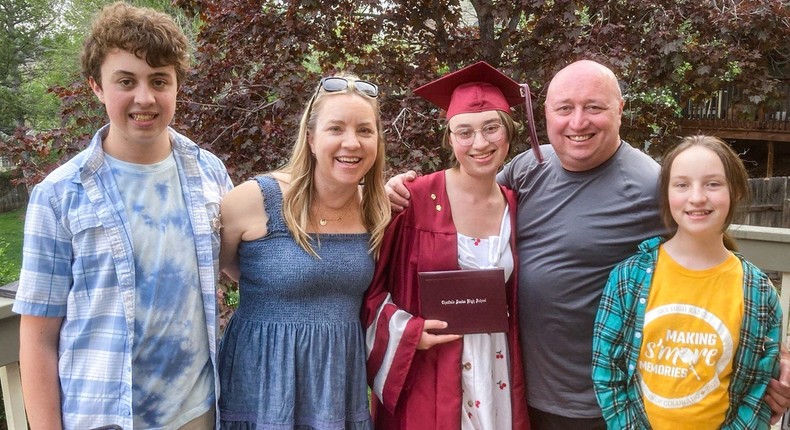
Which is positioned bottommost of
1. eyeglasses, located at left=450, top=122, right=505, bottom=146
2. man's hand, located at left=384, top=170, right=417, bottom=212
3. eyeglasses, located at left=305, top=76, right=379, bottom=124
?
man's hand, located at left=384, top=170, right=417, bottom=212

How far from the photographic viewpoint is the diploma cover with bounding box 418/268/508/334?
2219mm

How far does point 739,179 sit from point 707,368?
0.60 metres

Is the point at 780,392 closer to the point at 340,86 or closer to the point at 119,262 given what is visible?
the point at 340,86

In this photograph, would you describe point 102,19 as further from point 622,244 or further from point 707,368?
point 707,368

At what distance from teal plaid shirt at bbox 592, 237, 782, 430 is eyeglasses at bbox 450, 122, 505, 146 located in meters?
0.62

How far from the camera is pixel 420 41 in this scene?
13.1ft

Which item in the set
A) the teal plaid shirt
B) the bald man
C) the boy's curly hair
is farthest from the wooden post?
the teal plaid shirt

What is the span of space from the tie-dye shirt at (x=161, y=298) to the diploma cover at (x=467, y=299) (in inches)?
30.7

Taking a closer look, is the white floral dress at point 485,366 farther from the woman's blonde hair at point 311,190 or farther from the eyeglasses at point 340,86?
the eyeglasses at point 340,86

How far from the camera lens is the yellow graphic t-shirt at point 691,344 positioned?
198 cm

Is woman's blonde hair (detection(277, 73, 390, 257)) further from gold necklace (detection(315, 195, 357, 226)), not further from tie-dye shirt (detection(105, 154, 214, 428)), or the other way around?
tie-dye shirt (detection(105, 154, 214, 428))

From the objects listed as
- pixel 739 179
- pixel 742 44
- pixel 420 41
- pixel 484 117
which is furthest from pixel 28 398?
pixel 742 44

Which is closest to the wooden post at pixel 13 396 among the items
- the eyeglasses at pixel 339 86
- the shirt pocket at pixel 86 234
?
the shirt pocket at pixel 86 234

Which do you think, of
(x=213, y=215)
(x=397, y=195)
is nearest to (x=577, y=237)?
(x=397, y=195)
